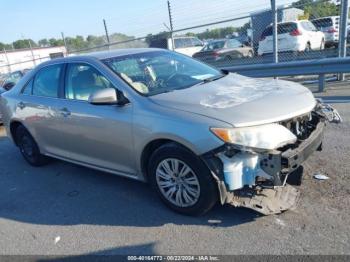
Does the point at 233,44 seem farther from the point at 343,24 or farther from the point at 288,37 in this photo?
the point at 343,24

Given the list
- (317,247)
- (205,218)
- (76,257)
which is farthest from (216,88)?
(76,257)

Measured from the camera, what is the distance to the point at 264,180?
3.46 m

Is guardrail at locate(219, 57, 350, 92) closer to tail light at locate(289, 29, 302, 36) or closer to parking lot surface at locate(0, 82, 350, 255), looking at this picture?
parking lot surface at locate(0, 82, 350, 255)

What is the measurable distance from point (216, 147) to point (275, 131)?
21.9 inches

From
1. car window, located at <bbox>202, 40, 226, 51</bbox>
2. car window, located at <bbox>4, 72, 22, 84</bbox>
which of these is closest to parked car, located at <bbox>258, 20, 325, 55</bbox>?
car window, located at <bbox>202, 40, 226, 51</bbox>

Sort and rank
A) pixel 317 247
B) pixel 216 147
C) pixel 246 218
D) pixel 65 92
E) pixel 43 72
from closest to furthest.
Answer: pixel 317 247, pixel 216 147, pixel 246 218, pixel 65 92, pixel 43 72

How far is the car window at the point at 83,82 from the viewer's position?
4438 millimetres

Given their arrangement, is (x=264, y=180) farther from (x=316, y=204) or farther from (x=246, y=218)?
(x=316, y=204)

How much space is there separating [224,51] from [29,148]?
12240 mm

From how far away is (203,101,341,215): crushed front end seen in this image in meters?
3.31

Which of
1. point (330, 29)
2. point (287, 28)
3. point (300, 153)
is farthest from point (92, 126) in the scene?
point (330, 29)

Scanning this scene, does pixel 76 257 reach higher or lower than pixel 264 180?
lower

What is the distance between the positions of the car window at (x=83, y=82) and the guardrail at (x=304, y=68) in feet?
17.4

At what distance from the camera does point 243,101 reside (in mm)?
3662
